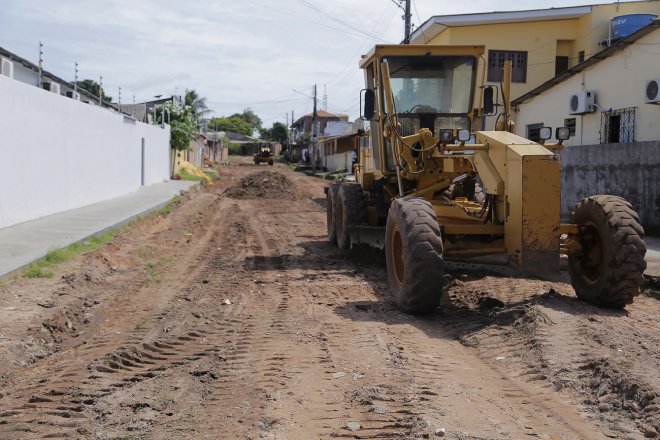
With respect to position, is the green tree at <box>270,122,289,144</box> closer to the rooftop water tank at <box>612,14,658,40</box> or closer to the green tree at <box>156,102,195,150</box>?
the green tree at <box>156,102,195,150</box>

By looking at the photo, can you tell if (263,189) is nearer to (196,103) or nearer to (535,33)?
(535,33)

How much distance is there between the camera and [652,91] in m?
15.2

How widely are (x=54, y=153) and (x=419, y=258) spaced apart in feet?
39.3

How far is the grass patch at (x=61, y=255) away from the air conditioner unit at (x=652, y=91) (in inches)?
466

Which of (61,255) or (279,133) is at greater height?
(279,133)

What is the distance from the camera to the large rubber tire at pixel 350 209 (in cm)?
1145

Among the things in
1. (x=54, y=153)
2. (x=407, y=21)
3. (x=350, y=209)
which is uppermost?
(x=407, y=21)

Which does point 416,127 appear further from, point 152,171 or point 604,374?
point 152,171

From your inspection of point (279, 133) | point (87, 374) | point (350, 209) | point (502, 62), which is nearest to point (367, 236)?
point (350, 209)

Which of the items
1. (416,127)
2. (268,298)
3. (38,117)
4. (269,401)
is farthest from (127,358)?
(38,117)

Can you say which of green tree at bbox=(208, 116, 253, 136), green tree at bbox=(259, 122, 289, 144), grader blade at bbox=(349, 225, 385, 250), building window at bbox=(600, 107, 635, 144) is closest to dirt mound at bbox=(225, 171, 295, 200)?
building window at bbox=(600, 107, 635, 144)

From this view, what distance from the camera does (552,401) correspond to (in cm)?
472

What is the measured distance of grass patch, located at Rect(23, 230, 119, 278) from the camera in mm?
9109

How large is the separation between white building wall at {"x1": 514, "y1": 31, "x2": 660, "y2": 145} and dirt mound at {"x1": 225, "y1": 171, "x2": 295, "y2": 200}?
10949 mm
